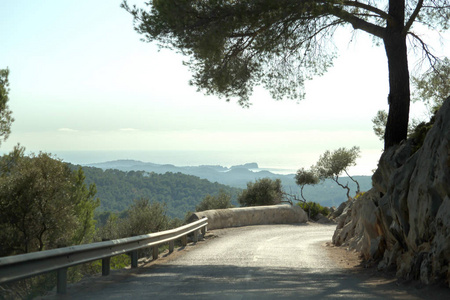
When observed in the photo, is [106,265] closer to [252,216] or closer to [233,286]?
[233,286]

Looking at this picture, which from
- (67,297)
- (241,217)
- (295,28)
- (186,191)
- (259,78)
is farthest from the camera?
(186,191)

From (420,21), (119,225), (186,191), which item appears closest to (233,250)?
(420,21)

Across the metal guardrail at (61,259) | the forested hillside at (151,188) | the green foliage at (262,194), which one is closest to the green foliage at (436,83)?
the metal guardrail at (61,259)

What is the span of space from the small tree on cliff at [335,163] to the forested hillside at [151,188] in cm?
11315

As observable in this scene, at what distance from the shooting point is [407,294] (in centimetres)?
740

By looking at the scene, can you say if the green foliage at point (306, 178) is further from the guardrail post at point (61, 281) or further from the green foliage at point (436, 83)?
the guardrail post at point (61, 281)

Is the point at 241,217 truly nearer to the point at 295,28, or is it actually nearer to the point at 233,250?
the point at 233,250

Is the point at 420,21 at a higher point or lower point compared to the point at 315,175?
higher

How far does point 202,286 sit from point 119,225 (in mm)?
28288

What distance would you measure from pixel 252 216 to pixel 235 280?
20.4 metres

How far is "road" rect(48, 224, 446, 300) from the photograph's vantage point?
23.7 feet

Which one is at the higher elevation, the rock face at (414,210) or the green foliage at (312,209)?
the rock face at (414,210)

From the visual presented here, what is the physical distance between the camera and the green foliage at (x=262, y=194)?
42469mm

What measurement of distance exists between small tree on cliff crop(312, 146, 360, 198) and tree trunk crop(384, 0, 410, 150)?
36727 mm
